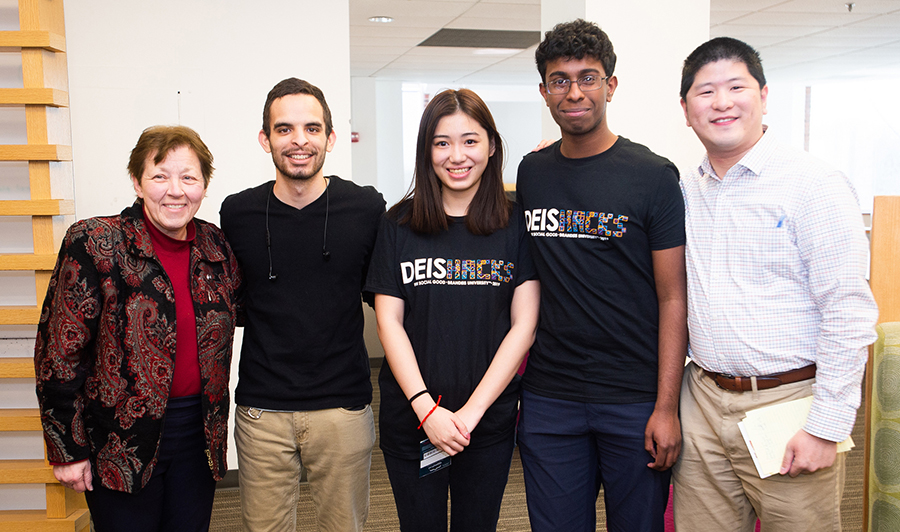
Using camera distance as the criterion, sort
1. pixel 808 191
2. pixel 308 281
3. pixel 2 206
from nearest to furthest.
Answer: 1. pixel 808 191
2. pixel 308 281
3. pixel 2 206

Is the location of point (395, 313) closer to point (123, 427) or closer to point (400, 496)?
point (400, 496)

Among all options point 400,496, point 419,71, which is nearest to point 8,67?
point 400,496

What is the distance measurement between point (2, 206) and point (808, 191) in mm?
2706

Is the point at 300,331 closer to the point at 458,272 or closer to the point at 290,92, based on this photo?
the point at 458,272

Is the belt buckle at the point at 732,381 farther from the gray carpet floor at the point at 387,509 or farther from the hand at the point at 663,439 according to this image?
the gray carpet floor at the point at 387,509

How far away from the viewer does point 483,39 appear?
7121 millimetres

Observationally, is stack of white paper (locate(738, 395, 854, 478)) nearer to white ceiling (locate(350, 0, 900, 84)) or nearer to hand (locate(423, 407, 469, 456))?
hand (locate(423, 407, 469, 456))

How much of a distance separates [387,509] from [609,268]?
2.06 m

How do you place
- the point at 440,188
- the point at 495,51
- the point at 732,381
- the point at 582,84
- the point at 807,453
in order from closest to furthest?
the point at 807,453 < the point at 732,381 < the point at 582,84 < the point at 440,188 < the point at 495,51

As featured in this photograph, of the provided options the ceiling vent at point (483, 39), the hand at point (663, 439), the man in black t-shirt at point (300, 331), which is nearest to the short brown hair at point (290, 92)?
the man in black t-shirt at point (300, 331)

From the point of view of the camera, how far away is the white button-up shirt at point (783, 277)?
5.05 feet

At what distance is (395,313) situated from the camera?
1.87 meters

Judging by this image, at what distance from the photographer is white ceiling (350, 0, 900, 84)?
19.0ft

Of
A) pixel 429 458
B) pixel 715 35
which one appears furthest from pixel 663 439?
pixel 715 35
